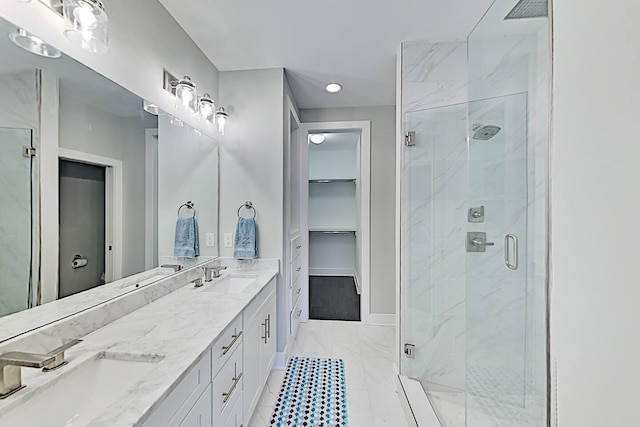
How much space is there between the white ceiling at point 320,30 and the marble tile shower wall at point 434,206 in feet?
0.77

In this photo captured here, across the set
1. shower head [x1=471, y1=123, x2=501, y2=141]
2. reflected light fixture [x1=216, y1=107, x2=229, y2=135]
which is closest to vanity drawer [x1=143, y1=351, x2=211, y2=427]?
reflected light fixture [x1=216, y1=107, x2=229, y2=135]

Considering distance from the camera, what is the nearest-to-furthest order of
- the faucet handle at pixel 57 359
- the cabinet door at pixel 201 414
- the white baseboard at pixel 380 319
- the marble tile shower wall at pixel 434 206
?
the faucet handle at pixel 57 359, the cabinet door at pixel 201 414, the marble tile shower wall at pixel 434 206, the white baseboard at pixel 380 319

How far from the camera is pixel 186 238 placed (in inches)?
84.1

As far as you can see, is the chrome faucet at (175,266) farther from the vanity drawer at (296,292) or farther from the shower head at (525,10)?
the shower head at (525,10)

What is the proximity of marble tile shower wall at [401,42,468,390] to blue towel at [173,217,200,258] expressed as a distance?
1.64 meters

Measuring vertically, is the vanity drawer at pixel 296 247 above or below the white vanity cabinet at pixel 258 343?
above

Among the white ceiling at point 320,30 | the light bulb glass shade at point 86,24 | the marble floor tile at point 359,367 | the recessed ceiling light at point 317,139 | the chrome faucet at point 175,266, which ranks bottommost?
the marble floor tile at point 359,367

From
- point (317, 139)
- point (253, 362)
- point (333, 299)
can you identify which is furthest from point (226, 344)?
point (317, 139)

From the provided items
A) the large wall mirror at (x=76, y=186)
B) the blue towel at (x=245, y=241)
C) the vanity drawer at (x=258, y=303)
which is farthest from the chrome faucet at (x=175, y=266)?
the vanity drawer at (x=258, y=303)

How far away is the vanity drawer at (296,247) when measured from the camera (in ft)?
9.68

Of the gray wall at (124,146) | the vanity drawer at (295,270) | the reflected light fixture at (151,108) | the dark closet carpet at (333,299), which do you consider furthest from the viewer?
the dark closet carpet at (333,299)

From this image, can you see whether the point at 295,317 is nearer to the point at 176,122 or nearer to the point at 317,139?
the point at 176,122

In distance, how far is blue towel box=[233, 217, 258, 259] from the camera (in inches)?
94.7

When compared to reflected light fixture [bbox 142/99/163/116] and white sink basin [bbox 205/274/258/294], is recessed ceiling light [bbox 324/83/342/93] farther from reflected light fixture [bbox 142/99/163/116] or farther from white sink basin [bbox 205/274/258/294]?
white sink basin [bbox 205/274/258/294]
